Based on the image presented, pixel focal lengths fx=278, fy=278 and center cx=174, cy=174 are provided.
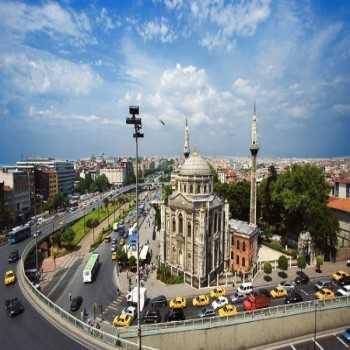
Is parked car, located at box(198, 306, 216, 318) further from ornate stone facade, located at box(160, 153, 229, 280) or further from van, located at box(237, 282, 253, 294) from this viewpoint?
ornate stone facade, located at box(160, 153, 229, 280)

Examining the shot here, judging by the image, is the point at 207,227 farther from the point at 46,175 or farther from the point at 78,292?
the point at 46,175

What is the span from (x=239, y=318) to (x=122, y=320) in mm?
11652

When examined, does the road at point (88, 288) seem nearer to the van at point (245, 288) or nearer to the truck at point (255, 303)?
the van at point (245, 288)

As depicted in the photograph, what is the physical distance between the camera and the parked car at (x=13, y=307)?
25.9m

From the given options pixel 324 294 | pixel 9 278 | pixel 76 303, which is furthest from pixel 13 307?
pixel 324 294

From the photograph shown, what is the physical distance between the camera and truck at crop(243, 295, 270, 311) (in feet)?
101

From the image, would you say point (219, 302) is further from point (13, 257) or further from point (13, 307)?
point (13, 257)

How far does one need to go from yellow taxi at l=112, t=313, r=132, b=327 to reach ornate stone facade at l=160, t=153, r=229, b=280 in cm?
1182

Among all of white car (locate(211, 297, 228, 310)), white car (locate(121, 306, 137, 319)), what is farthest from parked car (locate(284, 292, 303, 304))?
white car (locate(121, 306, 137, 319))

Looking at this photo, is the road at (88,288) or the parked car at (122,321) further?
the road at (88,288)

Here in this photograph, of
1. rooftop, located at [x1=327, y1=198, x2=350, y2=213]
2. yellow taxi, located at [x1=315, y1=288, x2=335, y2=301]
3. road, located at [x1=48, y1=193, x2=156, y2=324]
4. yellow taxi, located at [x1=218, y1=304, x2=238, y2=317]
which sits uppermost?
rooftop, located at [x1=327, y1=198, x2=350, y2=213]

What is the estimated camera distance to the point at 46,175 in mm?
100625

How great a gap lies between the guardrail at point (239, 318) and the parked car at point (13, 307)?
34.2 ft

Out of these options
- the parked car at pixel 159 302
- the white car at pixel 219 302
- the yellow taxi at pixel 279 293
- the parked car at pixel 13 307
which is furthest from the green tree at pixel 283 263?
the parked car at pixel 13 307
